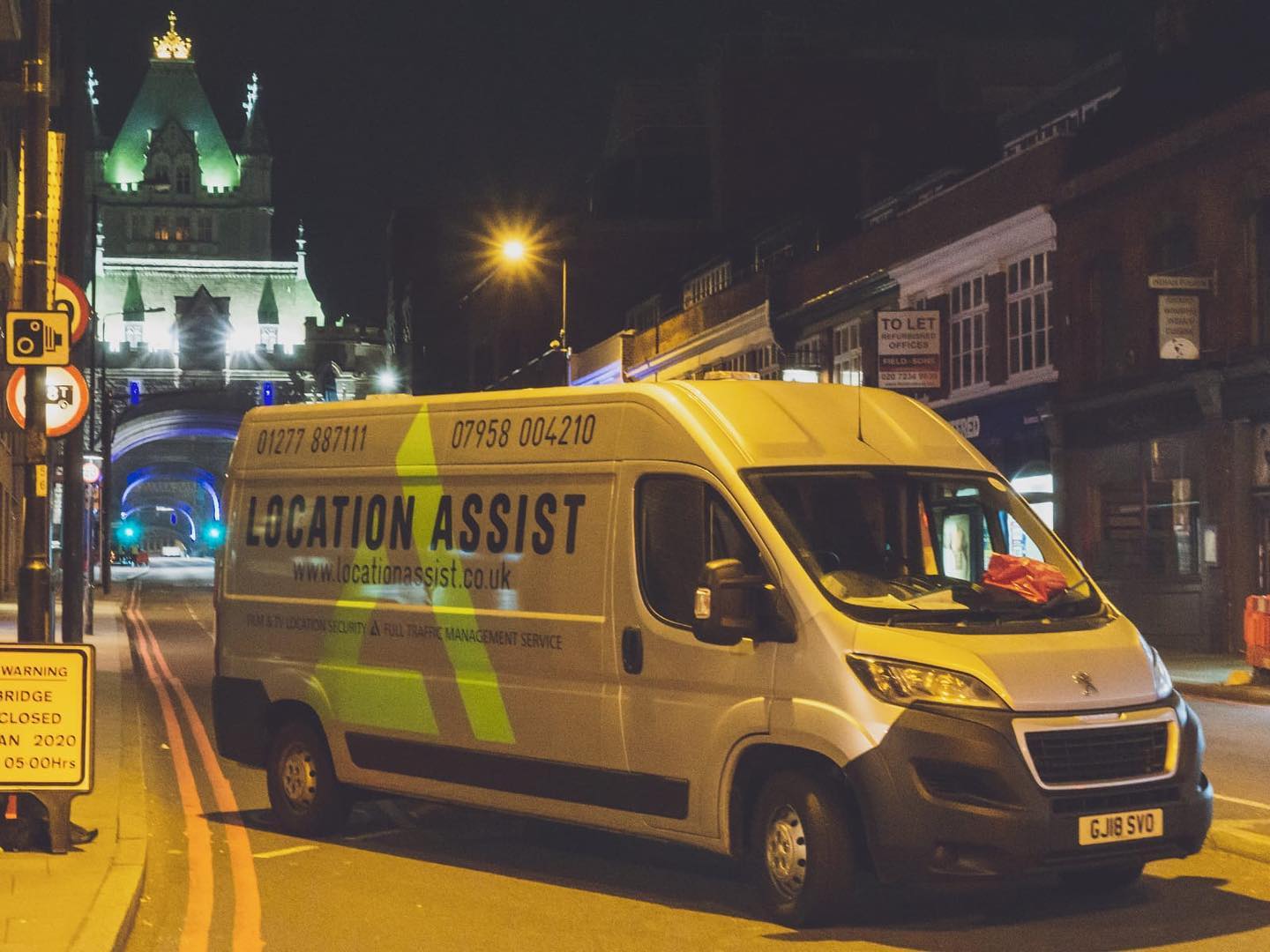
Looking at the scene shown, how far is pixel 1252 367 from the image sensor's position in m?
25.5

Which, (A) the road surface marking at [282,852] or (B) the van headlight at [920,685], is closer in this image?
(B) the van headlight at [920,685]

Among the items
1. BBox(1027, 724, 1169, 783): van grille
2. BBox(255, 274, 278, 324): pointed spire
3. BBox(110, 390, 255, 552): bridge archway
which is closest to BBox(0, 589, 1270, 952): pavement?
BBox(1027, 724, 1169, 783): van grille

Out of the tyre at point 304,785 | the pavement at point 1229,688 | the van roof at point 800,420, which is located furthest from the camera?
the tyre at point 304,785

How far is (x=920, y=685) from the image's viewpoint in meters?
7.78

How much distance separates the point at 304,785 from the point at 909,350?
62.9ft

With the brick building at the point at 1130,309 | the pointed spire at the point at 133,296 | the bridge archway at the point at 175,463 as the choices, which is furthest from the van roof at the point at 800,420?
the pointed spire at the point at 133,296

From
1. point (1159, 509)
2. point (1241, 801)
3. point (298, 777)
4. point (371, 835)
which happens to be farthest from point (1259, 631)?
point (298, 777)

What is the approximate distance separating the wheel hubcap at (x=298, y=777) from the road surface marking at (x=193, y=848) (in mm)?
519

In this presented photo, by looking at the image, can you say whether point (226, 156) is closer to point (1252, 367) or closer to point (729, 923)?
point (1252, 367)

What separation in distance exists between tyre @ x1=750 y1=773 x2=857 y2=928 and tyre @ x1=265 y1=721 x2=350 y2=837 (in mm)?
3255

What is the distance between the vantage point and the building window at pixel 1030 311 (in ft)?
103

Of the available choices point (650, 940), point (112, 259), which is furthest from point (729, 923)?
point (112, 259)

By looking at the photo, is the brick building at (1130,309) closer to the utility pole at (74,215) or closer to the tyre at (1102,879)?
the utility pole at (74,215)

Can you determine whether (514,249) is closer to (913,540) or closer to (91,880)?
(913,540)
